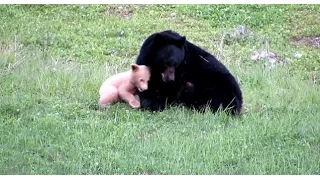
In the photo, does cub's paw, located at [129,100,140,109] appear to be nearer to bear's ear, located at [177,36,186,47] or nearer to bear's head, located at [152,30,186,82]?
bear's head, located at [152,30,186,82]

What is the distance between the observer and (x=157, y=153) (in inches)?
251

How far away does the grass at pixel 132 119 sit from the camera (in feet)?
20.1

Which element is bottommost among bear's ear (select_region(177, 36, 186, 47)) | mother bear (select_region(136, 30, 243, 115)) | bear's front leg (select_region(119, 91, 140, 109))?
bear's front leg (select_region(119, 91, 140, 109))

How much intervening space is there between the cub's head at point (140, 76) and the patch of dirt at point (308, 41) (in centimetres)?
715

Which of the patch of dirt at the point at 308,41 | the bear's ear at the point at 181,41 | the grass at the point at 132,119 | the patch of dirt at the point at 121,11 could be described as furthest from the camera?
the patch of dirt at the point at 121,11

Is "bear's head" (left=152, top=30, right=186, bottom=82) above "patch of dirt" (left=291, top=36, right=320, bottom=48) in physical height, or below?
above

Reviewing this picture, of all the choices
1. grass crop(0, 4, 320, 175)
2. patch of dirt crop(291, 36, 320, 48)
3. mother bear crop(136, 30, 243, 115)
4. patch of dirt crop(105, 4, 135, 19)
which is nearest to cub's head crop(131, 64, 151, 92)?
mother bear crop(136, 30, 243, 115)

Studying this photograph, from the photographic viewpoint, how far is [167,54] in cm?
800

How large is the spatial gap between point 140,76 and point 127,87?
32 centimetres

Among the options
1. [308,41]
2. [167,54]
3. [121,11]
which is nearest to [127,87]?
[167,54]

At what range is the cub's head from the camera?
26.3ft

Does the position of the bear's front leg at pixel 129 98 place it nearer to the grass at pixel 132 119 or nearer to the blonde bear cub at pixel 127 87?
the blonde bear cub at pixel 127 87

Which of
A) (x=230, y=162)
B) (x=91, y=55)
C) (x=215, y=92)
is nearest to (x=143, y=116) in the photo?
(x=215, y=92)

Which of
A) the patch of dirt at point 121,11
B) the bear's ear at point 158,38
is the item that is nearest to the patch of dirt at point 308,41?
the patch of dirt at point 121,11
